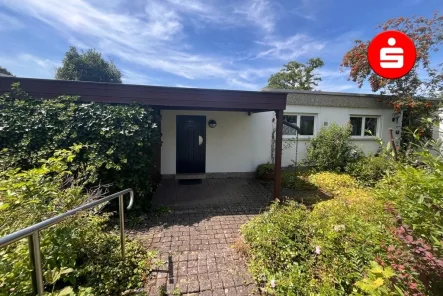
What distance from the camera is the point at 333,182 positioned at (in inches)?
232

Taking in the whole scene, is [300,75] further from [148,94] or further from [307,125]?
[148,94]

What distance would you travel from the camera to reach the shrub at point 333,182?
550 centimetres

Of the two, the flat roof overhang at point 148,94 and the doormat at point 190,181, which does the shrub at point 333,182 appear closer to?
the flat roof overhang at point 148,94

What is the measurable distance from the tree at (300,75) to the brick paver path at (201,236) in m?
22.4

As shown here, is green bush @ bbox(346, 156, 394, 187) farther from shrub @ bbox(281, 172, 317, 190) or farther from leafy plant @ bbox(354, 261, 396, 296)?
leafy plant @ bbox(354, 261, 396, 296)

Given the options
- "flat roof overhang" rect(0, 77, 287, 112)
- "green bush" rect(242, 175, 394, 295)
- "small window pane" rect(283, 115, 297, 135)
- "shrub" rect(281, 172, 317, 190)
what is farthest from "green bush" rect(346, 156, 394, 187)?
"flat roof overhang" rect(0, 77, 287, 112)

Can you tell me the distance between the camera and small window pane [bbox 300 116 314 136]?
25.6 feet

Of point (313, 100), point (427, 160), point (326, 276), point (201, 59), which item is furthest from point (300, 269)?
point (201, 59)

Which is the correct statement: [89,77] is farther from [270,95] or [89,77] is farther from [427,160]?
[427,160]

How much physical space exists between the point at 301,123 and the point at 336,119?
1444 millimetres

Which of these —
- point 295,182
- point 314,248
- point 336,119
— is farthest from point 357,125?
point 314,248

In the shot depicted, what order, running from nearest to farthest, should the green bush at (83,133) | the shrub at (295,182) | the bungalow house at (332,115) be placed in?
the green bush at (83,133)
the shrub at (295,182)
the bungalow house at (332,115)

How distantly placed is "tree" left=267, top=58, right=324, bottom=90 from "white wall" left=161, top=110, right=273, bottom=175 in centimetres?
1955

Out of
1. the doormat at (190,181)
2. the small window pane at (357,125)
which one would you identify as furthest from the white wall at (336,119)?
the doormat at (190,181)
